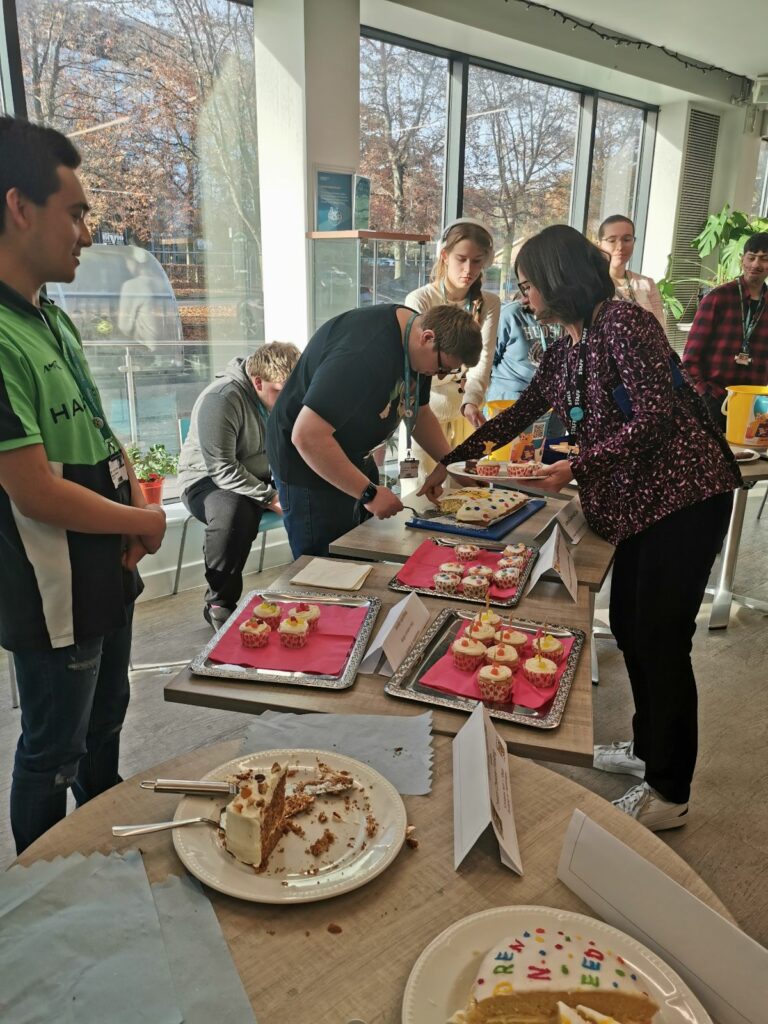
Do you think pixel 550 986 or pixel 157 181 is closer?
pixel 550 986

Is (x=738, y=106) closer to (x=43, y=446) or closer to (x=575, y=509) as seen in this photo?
(x=575, y=509)

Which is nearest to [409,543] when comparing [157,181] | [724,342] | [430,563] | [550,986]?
[430,563]

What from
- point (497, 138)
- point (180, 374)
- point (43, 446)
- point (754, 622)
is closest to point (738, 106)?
point (497, 138)

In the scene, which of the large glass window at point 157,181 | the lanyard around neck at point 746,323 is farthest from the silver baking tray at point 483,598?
the large glass window at point 157,181

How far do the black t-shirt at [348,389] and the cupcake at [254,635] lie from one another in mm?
637

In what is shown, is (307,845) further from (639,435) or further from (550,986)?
(639,435)

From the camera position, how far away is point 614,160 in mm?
6020

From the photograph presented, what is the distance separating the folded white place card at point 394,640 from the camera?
1265 mm

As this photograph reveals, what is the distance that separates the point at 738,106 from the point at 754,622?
16.5 feet

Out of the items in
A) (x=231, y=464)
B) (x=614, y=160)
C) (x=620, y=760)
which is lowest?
(x=620, y=760)

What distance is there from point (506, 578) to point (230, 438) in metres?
1.63

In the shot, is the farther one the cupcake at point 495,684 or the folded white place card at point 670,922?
the cupcake at point 495,684

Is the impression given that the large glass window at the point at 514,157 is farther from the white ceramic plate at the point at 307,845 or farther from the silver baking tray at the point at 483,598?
the white ceramic plate at the point at 307,845

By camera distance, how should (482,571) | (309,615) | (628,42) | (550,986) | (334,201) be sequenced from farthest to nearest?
1. (628,42)
2. (334,201)
3. (482,571)
4. (309,615)
5. (550,986)
